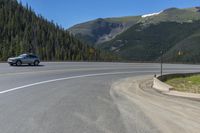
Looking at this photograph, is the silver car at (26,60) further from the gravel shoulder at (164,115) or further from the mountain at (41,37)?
the mountain at (41,37)

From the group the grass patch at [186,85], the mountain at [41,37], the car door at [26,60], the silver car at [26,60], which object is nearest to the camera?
the grass patch at [186,85]

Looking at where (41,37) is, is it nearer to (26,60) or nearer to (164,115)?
(26,60)

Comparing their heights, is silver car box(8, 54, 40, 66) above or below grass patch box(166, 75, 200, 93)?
above

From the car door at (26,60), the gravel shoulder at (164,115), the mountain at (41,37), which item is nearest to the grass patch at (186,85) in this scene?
the gravel shoulder at (164,115)

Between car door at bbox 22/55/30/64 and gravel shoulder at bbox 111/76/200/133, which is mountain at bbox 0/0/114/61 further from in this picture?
gravel shoulder at bbox 111/76/200/133

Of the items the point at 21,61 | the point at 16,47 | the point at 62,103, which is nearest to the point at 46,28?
the point at 16,47

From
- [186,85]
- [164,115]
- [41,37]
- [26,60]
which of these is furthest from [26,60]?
[41,37]

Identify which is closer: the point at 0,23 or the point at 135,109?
the point at 135,109

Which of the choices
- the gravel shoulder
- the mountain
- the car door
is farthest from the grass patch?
the mountain

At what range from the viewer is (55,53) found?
173 meters

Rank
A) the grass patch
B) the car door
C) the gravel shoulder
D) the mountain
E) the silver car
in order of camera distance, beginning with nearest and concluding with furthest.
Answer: the gravel shoulder
the grass patch
the silver car
the car door
the mountain

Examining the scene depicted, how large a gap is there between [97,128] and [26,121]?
191 cm

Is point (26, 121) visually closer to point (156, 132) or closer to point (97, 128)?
point (97, 128)

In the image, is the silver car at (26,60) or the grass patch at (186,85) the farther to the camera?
the silver car at (26,60)
